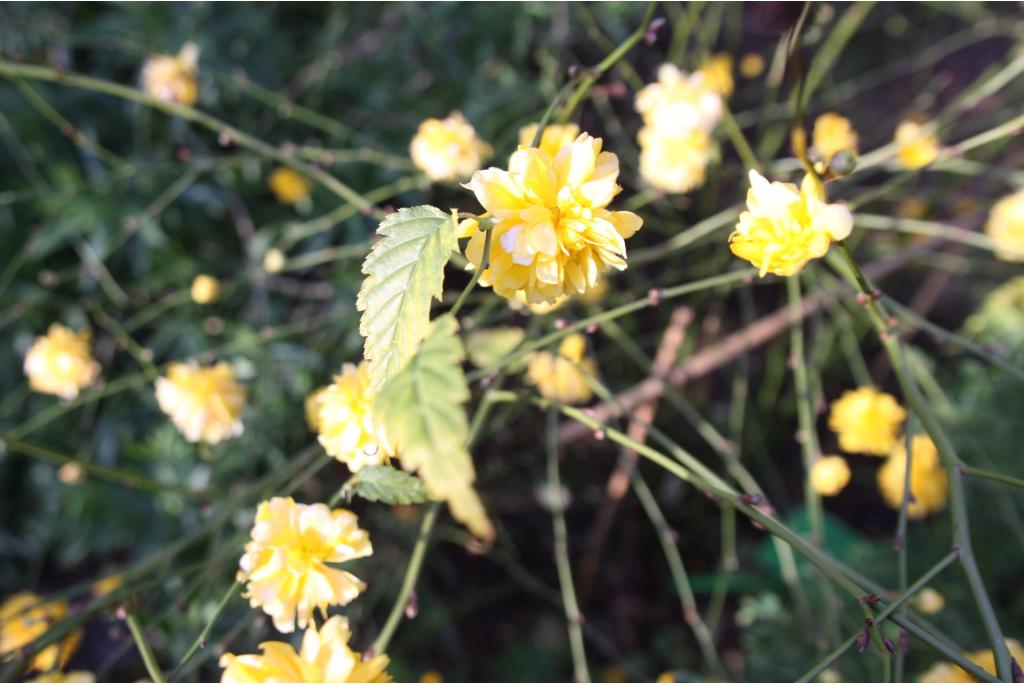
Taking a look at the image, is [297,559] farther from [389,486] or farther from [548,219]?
[548,219]

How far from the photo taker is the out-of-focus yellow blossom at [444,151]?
1.22 metres

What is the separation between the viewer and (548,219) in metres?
0.67

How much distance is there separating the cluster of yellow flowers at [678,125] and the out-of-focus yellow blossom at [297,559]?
0.89 metres

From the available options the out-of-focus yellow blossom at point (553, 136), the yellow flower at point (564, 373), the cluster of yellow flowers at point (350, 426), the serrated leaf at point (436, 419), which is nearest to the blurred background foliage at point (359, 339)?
the yellow flower at point (564, 373)

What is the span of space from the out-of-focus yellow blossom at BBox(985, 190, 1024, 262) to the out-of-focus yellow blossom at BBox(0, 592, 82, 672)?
5.79 ft

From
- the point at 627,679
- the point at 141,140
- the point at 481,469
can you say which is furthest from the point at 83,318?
the point at 627,679

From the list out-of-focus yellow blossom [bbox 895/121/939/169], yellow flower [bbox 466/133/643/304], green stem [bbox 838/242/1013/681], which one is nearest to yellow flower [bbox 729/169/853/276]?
green stem [bbox 838/242/1013/681]

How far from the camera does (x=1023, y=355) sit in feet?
5.60

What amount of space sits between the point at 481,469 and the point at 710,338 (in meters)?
0.66

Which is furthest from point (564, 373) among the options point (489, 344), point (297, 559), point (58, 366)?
point (58, 366)

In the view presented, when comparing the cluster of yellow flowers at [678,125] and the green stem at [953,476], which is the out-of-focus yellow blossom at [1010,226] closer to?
the cluster of yellow flowers at [678,125]

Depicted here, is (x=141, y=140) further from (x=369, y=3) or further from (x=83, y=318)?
(x=369, y=3)

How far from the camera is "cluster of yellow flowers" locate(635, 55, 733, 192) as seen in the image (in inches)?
53.1

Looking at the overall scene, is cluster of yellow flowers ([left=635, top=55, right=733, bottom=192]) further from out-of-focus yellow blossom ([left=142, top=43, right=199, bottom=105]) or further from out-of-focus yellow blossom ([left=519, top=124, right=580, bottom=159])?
out-of-focus yellow blossom ([left=142, top=43, right=199, bottom=105])
